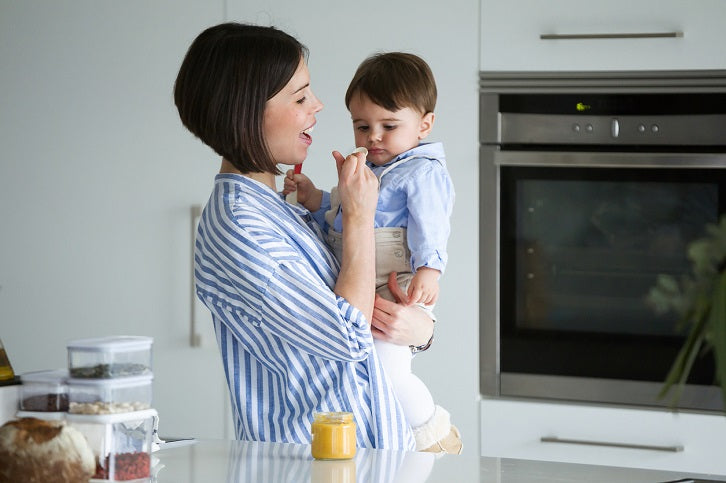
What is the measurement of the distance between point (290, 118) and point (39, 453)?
0.77 meters

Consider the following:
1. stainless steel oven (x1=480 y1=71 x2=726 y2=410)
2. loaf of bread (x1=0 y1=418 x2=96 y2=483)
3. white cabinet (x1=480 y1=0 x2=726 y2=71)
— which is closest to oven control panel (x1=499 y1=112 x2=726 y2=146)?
stainless steel oven (x1=480 y1=71 x2=726 y2=410)

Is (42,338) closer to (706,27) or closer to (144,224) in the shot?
(144,224)

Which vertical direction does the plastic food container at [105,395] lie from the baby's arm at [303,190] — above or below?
below

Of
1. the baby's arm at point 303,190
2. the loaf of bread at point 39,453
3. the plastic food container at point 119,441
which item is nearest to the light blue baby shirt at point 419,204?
the baby's arm at point 303,190

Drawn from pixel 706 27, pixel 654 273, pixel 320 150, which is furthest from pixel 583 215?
pixel 320 150

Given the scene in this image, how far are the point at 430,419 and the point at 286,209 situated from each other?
0.45 m

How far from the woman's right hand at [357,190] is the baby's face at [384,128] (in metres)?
0.20

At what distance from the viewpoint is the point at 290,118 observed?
5.13 ft

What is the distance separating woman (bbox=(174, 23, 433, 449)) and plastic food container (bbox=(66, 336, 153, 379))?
0.42 meters

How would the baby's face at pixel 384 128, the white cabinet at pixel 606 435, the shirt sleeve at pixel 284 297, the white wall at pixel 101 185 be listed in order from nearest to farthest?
the shirt sleeve at pixel 284 297 < the baby's face at pixel 384 128 < the white cabinet at pixel 606 435 < the white wall at pixel 101 185

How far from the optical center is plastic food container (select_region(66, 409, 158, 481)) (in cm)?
100

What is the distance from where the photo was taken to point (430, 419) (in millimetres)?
1696

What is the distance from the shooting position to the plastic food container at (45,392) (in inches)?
40.3

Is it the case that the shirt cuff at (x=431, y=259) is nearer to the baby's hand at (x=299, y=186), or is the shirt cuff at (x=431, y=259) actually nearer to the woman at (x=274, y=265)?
the woman at (x=274, y=265)
